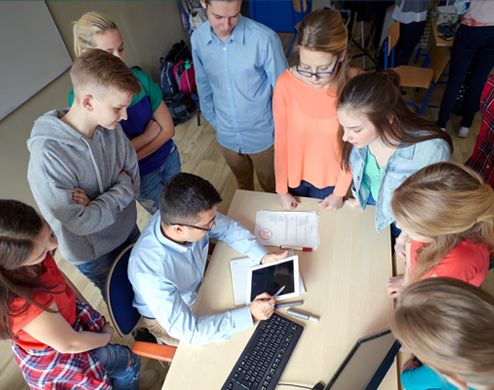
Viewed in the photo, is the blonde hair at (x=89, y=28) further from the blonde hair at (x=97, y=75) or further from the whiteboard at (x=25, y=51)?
the whiteboard at (x=25, y=51)

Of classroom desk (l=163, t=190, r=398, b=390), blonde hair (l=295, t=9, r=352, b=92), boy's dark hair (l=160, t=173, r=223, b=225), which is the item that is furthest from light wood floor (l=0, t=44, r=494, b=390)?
blonde hair (l=295, t=9, r=352, b=92)

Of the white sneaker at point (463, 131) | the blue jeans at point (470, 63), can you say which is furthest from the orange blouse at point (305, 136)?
the white sneaker at point (463, 131)

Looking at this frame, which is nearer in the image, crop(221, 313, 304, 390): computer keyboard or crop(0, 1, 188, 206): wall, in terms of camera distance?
crop(221, 313, 304, 390): computer keyboard

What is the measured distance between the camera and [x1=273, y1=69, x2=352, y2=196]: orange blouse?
1499 mm

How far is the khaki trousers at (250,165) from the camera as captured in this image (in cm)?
230

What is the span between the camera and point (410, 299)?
0.86 m

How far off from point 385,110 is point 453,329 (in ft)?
2.59

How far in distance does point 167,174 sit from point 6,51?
1.49 metres

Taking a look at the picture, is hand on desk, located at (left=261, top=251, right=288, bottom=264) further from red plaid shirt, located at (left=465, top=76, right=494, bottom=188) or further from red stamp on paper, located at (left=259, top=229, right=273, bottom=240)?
red plaid shirt, located at (left=465, top=76, right=494, bottom=188)

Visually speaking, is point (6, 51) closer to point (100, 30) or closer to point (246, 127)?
point (100, 30)

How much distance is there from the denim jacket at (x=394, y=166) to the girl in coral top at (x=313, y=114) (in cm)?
9

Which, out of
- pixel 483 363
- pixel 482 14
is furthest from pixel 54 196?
pixel 482 14

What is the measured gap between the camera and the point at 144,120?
5.89ft

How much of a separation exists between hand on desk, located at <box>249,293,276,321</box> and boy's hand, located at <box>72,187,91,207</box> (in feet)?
2.65
